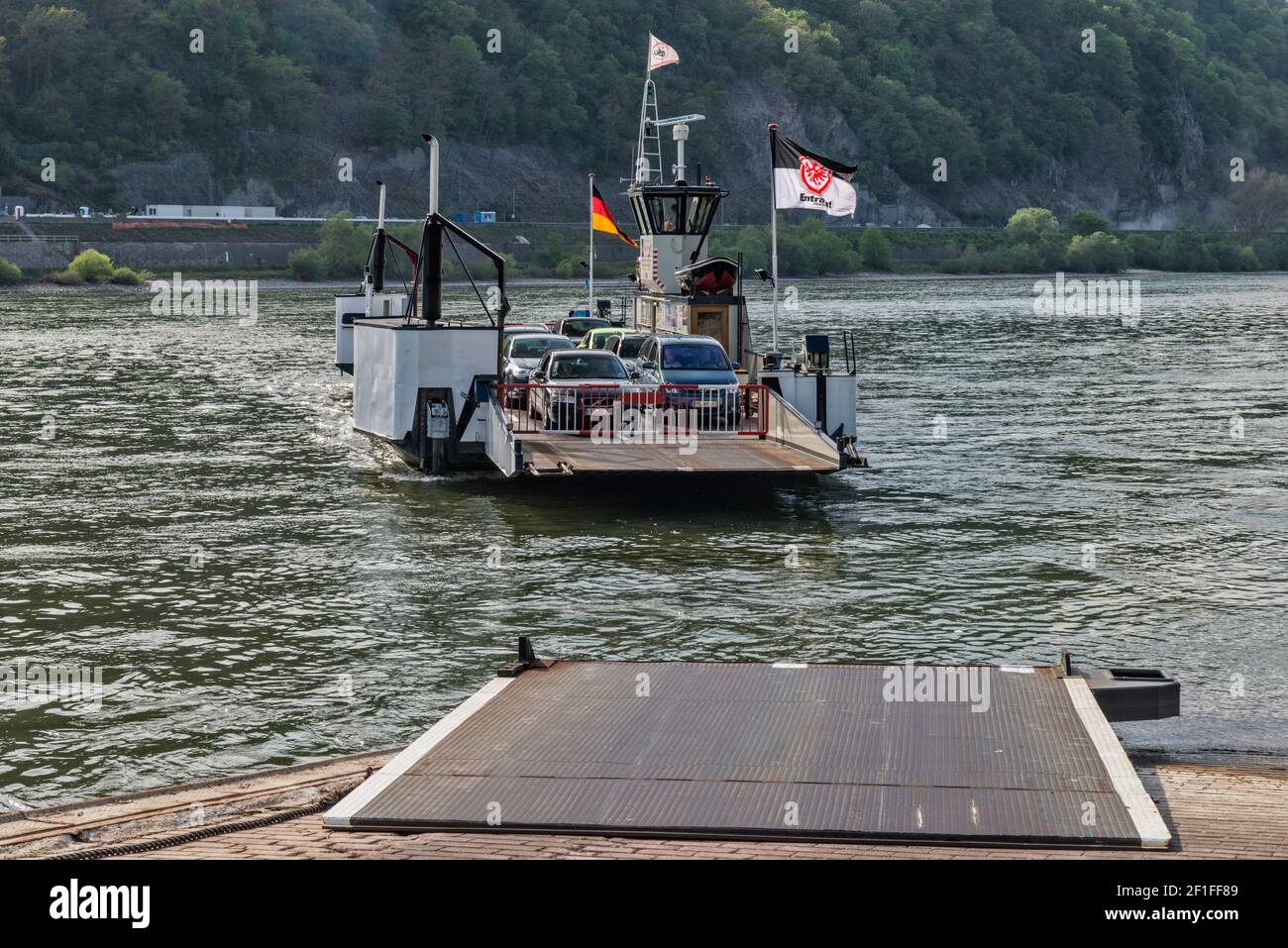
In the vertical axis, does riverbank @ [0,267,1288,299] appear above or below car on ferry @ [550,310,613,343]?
above

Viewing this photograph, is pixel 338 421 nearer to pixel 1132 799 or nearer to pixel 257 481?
pixel 257 481

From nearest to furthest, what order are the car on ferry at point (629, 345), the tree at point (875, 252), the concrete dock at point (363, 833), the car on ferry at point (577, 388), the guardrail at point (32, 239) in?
the concrete dock at point (363, 833) → the car on ferry at point (577, 388) → the car on ferry at point (629, 345) → the guardrail at point (32, 239) → the tree at point (875, 252)

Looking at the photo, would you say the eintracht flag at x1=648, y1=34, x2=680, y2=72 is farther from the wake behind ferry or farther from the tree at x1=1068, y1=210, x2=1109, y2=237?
the tree at x1=1068, y1=210, x2=1109, y2=237

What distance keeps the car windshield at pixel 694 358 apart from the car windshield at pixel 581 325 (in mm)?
12606

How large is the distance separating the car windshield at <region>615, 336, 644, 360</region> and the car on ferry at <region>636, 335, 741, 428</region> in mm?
2787

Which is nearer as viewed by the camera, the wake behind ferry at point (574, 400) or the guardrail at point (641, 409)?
the wake behind ferry at point (574, 400)

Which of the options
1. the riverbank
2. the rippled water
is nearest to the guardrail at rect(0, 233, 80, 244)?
the riverbank

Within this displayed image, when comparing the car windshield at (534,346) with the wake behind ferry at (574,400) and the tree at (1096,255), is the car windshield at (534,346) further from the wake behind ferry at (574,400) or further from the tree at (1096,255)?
the tree at (1096,255)

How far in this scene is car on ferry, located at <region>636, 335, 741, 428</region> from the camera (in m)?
28.9

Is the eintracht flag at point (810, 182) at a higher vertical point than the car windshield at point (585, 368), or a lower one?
higher

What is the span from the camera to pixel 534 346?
35.5 m

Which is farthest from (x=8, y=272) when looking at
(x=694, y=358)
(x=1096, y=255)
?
(x=1096, y=255)

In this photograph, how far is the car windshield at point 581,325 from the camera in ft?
A: 141

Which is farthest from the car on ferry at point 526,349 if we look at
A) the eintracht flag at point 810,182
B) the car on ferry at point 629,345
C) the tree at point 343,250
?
the tree at point 343,250
